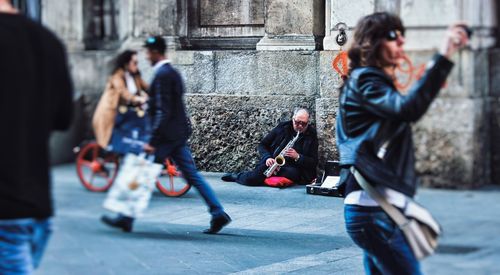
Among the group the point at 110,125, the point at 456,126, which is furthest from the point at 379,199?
the point at 456,126

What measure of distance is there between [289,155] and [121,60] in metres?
2.81

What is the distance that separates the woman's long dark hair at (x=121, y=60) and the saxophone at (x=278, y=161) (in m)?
2.50

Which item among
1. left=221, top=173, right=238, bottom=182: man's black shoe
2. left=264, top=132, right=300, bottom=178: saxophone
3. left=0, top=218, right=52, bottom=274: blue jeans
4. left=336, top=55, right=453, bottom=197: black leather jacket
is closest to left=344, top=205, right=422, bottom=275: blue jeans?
left=336, top=55, right=453, bottom=197: black leather jacket

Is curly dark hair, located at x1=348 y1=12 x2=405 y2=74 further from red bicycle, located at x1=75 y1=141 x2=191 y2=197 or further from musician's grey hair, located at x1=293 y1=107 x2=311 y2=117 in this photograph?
musician's grey hair, located at x1=293 y1=107 x2=311 y2=117

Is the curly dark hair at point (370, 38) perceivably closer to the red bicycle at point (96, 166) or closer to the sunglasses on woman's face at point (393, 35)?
the sunglasses on woman's face at point (393, 35)

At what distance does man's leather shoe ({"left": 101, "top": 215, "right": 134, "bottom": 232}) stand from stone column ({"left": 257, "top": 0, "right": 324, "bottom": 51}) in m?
1.76

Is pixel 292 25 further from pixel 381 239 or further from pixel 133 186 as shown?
pixel 381 239

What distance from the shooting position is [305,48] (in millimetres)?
7188

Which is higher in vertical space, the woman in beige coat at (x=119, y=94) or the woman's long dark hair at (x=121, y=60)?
the woman's long dark hair at (x=121, y=60)

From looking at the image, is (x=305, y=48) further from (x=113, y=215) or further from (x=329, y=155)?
(x=113, y=215)

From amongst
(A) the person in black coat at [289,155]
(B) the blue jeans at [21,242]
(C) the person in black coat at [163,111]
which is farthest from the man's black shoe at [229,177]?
(B) the blue jeans at [21,242]

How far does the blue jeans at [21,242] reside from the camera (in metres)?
3.56

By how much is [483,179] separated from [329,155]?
946mm

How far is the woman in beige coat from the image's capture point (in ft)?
12.8
